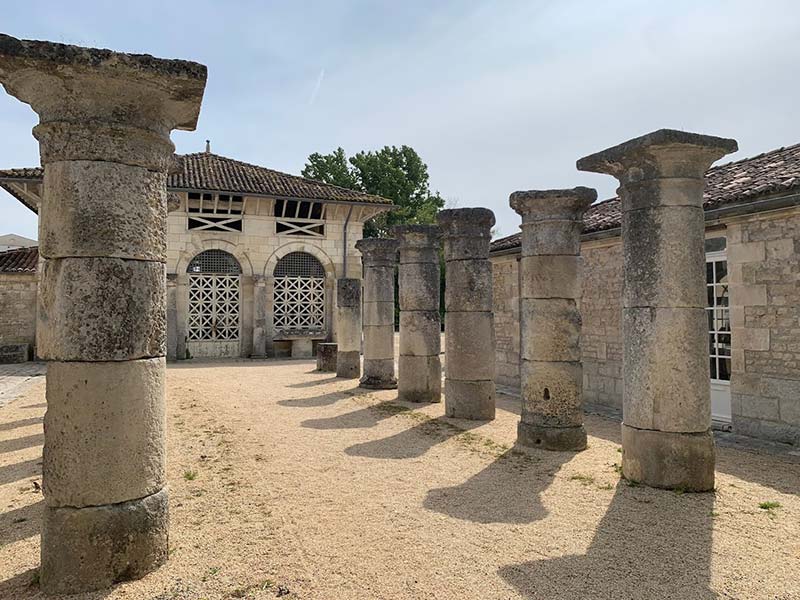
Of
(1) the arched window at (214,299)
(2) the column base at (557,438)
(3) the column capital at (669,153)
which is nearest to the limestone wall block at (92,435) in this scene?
(3) the column capital at (669,153)

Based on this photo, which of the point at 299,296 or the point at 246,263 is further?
the point at 299,296

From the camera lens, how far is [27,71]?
3379 millimetres

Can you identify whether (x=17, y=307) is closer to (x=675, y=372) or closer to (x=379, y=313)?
(x=379, y=313)

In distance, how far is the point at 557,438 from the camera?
23.4 ft

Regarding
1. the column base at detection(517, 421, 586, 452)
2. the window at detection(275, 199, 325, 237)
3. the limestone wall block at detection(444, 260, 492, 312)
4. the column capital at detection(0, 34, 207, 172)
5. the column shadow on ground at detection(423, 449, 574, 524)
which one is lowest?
the column shadow on ground at detection(423, 449, 574, 524)

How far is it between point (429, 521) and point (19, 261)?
19.9 metres

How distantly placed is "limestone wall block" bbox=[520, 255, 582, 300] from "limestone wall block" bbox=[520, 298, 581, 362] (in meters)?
0.10

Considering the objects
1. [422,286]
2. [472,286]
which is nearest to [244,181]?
[422,286]

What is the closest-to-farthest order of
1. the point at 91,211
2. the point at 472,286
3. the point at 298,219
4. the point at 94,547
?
1. the point at 94,547
2. the point at 91,211
3. the point at 472,286
4. the point at 298,219

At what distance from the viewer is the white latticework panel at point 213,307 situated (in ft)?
60.4

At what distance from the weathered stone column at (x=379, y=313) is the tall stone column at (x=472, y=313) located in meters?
3.25

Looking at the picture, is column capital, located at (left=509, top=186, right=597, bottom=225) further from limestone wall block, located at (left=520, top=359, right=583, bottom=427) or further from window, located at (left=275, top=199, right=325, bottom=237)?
window, located at (left=275, top=199, right=325, bottom=237)

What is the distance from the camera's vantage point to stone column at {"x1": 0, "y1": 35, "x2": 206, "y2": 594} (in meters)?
3.39

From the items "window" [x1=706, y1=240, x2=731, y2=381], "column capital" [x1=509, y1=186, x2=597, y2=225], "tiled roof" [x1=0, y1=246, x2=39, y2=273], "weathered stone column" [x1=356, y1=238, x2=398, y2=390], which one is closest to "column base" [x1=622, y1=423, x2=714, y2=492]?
"column capital" [x1=509, y1=186, x2=597, y2=225]
